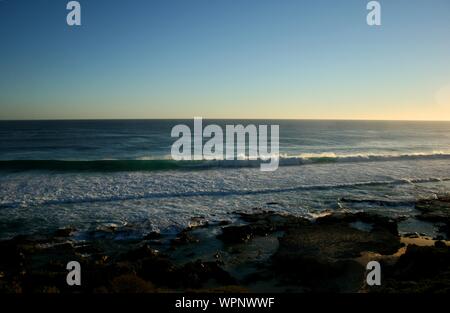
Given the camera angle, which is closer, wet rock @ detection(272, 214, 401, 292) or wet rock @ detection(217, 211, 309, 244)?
wet rock @ detection(272, 214, 401, 292)

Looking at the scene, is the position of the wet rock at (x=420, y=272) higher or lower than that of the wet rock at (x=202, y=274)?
higher

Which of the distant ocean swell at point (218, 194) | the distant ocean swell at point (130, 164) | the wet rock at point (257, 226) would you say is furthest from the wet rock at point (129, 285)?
the distant ocean swell at point (130, 164)

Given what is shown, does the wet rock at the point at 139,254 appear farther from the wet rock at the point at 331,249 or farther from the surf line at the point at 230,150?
the surf line at the point at 230,150

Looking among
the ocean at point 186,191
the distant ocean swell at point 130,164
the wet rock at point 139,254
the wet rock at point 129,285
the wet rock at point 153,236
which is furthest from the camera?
the distant ocean swell at point 130,164

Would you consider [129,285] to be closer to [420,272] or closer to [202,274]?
[202,274]

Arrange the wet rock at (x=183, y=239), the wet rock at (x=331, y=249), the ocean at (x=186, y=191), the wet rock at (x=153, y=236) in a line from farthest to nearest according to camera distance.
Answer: the ocean at (x=186, y=191) < the wet rock at (x=153, y=236) < the wet rock at (x=183, y=239) < the wet rock at (x=331, y=249)

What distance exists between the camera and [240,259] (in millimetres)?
11430

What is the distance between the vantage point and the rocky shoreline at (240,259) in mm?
9249

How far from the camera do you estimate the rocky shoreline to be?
9.25 meters

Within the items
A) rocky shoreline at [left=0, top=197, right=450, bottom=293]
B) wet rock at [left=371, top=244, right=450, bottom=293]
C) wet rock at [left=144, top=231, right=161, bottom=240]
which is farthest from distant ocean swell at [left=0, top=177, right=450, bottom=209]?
wet rock at [left=371, top=244, right=450, bottom=293]

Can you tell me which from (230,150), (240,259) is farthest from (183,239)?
(230,150)

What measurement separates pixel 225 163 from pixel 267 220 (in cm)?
1678

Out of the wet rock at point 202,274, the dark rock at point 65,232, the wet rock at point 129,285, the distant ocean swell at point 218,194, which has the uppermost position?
the distant ocean swell at point 218,194

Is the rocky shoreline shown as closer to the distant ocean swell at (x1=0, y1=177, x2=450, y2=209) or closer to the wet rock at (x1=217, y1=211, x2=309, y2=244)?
the wet rock at (x1=217, y1=211, x2=309, y2=244)
